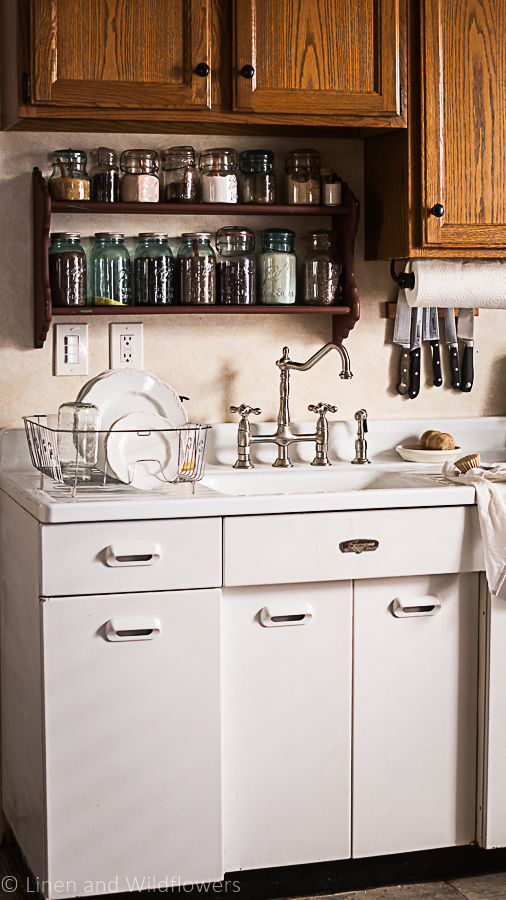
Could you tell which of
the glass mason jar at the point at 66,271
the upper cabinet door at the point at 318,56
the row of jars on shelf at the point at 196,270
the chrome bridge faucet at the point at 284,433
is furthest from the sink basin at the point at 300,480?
the upper cabinet door at the point at 318,56

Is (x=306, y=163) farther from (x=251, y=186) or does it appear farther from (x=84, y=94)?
(x=84, y=94)

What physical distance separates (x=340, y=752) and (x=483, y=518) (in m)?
0.58

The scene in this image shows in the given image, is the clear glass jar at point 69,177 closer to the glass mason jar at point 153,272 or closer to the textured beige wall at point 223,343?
the textured beige wall at point 223,343

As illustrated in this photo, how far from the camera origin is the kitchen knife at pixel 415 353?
2559 millimetres

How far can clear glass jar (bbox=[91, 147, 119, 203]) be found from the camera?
2.28m

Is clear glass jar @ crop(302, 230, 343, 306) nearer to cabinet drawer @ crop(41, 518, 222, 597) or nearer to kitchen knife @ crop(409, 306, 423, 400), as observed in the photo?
kitchen knife @ crop(409, 306, 423, 400)

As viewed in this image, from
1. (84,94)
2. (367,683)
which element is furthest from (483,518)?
(84,94)

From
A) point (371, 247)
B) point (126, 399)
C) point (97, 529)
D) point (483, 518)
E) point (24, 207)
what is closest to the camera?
point (97, 529)

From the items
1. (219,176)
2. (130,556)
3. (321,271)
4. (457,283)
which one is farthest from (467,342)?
(130,556)

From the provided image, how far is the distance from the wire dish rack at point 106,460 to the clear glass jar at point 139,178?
0.60 m

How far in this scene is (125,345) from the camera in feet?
7.93

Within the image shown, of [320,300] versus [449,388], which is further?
[449,388]

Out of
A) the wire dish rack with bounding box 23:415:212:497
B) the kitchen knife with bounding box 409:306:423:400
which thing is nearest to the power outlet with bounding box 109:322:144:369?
the wire dish rack with bounding box 23:415:212:497

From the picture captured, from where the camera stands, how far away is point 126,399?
85.2 inches
